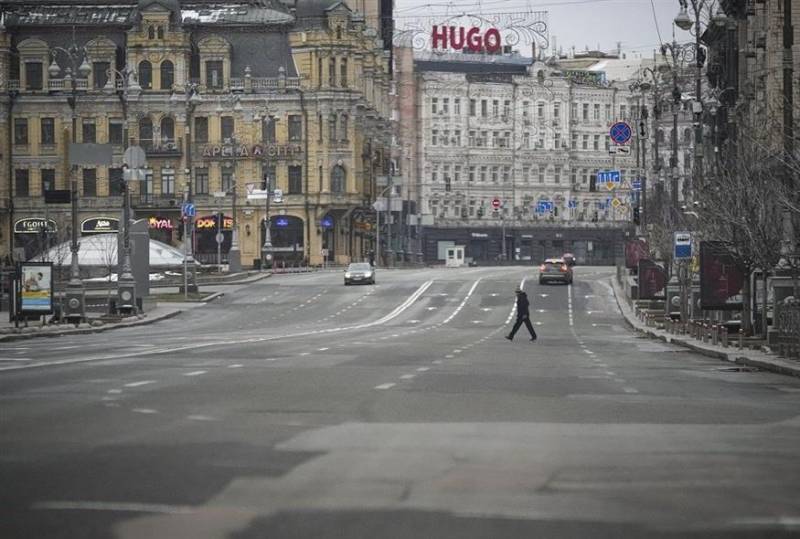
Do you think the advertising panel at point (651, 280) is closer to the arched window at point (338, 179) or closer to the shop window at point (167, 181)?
the arched window at point (338, 179)

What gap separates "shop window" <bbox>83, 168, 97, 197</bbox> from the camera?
130 meters

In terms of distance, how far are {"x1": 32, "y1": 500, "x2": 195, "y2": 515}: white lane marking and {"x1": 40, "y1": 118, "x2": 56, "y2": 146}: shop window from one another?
393ft

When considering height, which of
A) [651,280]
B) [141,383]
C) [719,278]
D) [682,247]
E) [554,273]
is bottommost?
[554,273]

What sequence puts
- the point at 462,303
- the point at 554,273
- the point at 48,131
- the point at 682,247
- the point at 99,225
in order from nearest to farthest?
the point at 682,247, the point at 462,303, the point at 554,273, the point at 99,225, the point at 48,131

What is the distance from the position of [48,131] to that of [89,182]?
4.80 meters

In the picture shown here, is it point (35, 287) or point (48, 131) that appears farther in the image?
point (48, 131)

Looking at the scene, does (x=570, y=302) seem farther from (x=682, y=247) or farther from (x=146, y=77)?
(x=146, y=77)

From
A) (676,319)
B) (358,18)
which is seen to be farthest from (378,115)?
(676,319)

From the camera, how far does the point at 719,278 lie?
162 ft

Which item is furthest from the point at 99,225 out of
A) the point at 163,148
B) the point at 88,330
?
the point at 88,330

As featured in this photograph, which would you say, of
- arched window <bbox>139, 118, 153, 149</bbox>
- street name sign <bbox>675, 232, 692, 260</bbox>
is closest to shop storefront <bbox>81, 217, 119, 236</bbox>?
arched window <bbox>139, 118, 153, 149</bbox>

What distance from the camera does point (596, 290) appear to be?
10000 centimetres

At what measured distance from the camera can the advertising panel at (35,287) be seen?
5422cm

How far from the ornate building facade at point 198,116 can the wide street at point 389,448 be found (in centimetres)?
9269
